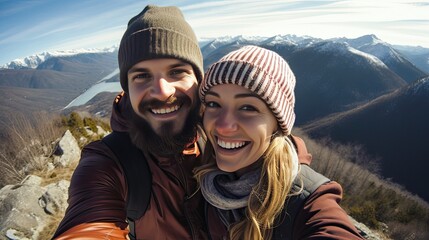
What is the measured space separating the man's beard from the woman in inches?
16.4

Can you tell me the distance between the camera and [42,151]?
1875 centimetres

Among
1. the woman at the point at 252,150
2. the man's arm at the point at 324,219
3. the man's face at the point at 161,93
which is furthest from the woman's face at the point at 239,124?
the man's arm at the point at 324,219

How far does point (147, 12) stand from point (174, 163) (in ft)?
7.16

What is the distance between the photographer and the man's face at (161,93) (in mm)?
3494

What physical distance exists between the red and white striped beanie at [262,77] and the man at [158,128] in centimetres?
64

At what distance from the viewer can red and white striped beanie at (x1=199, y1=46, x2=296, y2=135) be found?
9.89 ft

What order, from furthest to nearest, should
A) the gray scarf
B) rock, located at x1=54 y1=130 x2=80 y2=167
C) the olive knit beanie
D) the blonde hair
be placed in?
rock, located at x1=54 y1=130 x2=80 y2=167, the olive knit beanie, the gray scarf, the blonde hair

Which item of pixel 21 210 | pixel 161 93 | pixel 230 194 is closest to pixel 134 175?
pixel 161 93

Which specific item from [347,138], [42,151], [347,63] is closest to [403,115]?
[347,138]

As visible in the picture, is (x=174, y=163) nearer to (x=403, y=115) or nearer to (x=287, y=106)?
(x=287, y=106)

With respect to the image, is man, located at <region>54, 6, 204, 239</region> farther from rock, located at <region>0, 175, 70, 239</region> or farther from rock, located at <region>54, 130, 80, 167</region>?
rock, located at <region>54, 130, 80, 167</region>

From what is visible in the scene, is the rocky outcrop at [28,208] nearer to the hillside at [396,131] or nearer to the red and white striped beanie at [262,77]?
the red and white striped beanie at [262,77]

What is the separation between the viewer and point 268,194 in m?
2.94

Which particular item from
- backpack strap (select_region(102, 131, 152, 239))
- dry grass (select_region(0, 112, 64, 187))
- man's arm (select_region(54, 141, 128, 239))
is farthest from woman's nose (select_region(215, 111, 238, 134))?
dry grass (select_region(0, 112, 64, 187))
